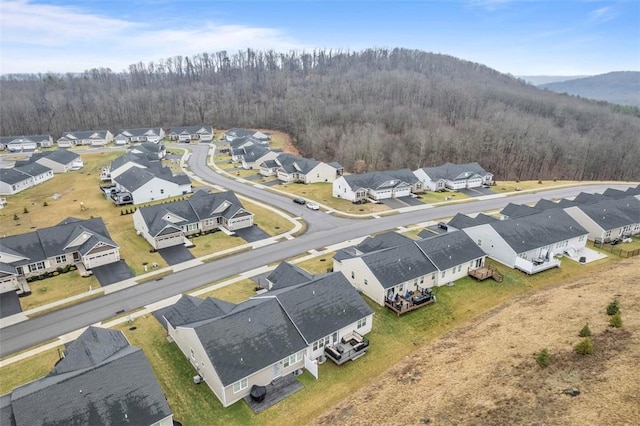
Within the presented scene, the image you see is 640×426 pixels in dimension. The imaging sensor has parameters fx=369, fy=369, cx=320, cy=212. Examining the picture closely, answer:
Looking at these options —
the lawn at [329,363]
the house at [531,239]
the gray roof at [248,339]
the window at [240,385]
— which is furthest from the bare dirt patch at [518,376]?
the house at [531,239]

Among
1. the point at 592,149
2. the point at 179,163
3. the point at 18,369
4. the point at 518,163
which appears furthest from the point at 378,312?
the point at 592,149

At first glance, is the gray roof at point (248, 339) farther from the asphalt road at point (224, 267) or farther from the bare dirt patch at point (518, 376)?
the asphalt road at point (224, 267)

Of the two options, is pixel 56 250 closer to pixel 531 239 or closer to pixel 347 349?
pixel 347 349

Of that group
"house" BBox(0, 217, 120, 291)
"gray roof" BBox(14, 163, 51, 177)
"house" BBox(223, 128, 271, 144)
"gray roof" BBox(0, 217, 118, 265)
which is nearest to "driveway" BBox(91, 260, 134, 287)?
"house" BBox(0, 217, 120, 291)

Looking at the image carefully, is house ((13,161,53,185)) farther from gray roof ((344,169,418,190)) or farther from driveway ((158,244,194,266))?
gray roof ((344,169,418,190))

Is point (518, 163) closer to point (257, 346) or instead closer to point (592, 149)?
point (592, 149)

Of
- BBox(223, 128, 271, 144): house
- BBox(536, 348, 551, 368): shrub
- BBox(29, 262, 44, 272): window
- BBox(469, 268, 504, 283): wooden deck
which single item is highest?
BBox(223, 128, 271, 144): house

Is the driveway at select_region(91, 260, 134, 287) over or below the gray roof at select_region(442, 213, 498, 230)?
below
